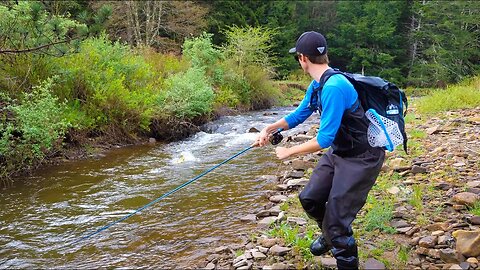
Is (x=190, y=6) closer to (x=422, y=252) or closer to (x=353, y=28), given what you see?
(x=353, y=28)

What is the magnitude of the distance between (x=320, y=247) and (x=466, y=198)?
1.89m

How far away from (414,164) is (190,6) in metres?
21.8

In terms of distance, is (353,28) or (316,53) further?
(353,28)

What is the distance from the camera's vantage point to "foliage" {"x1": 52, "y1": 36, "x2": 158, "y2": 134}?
9.65m

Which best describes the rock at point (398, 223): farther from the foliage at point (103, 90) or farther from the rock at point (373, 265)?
the foliage at point (103, 90)

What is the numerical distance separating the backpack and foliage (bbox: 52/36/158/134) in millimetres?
7739

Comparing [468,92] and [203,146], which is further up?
[468,92]

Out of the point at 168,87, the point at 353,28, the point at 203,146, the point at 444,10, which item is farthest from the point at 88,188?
the point at 353,28

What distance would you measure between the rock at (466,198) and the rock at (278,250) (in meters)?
2.01

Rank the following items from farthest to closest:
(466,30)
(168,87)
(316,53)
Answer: (466,30), (168,87), (316,53)

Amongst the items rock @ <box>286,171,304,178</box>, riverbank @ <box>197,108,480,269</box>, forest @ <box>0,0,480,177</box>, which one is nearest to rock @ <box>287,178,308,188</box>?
riverbank @ <box>197,108,480,269</box>

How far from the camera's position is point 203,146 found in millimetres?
10406

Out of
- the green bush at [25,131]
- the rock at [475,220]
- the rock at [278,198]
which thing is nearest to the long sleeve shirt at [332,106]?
the rock at [475,220]

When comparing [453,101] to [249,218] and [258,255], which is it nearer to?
[249,218]
